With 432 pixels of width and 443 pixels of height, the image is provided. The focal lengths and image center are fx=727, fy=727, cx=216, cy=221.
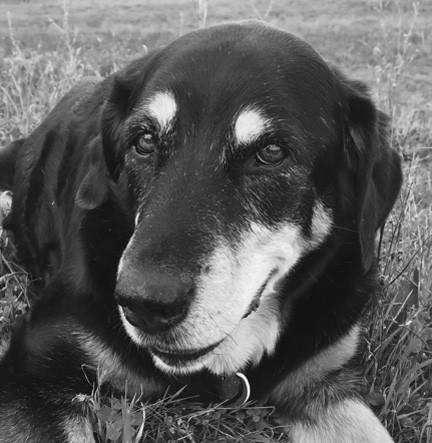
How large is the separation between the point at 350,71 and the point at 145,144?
5633mm

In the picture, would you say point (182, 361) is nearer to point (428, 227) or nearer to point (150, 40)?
point (428, 227)

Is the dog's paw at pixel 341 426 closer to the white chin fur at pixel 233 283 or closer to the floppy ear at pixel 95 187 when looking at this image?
the white chin fur at pixel 233 283

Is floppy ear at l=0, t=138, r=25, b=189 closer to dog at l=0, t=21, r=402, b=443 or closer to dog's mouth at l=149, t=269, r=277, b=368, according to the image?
dog at l=0, t=21, r=402, b=443

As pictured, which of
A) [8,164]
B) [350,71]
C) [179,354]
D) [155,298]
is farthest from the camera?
[350,71]

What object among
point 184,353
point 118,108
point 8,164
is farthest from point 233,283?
point 8,164

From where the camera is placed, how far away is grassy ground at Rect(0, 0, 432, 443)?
9.89 feet

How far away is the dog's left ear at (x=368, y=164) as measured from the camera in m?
2.90

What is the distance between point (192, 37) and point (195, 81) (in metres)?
0.33

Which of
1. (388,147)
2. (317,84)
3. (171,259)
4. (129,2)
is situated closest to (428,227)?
(388,147)

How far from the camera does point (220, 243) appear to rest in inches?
95.5

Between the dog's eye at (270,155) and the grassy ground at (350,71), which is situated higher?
the dog's eye at (270,155)

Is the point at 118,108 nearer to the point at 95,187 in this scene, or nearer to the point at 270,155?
the point at 95,187

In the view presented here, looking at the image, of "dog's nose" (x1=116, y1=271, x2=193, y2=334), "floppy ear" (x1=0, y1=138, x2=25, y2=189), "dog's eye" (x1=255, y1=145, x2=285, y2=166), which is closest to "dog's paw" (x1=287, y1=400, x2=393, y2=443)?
"dog's nose" (x1=116, y1=271, x2=193, y2=334)

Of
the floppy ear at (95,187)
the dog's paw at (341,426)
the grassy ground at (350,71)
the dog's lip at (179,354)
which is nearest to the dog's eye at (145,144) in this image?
the floppy ear at (95,187)
